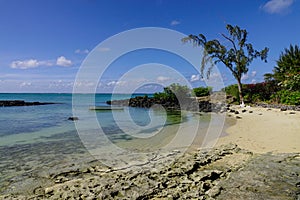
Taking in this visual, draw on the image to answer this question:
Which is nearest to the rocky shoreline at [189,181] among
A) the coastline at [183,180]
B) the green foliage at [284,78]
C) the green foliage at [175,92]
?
the coastline at [183,180]

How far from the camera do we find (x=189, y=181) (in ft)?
12.9

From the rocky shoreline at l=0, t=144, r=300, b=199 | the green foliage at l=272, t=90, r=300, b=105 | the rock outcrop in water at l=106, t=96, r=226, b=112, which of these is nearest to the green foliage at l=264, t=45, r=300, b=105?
the green foliage at l=272, t=90, r=300, b=105

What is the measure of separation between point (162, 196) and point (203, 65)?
63.4 ft

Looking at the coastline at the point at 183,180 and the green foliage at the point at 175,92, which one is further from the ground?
the green foliage at the point at 175,92

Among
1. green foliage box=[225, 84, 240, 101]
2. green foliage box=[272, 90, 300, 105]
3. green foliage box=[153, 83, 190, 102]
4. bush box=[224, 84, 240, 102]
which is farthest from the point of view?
green foliage box=[153, 83, 190, 102]

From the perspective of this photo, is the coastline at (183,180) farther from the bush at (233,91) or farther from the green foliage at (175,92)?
the green foliage at (175,92)

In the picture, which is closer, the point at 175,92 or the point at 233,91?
the point at 233,91

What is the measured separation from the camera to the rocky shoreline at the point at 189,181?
3.34m

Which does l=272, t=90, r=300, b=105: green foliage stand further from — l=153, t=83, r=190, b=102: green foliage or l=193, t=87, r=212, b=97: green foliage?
l=153, t=83, r=190, b=102: green foliage

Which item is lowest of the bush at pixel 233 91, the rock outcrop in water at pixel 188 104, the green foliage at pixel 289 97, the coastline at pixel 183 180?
the coastline at pixel 183 180

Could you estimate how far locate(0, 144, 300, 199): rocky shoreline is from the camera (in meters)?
3.34

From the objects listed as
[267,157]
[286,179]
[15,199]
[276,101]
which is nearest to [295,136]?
[267,157]

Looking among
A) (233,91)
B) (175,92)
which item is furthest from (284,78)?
(175,92)

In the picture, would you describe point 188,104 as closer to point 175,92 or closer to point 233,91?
point 175,92
